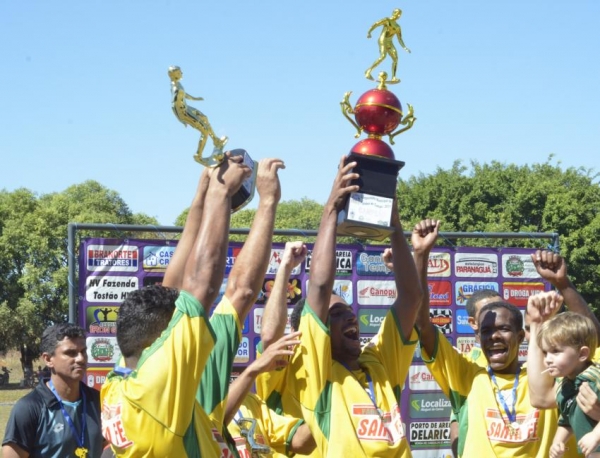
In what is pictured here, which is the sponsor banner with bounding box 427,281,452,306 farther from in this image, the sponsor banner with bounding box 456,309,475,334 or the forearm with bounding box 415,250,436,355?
the forearm with bounding box 415,250,436,355

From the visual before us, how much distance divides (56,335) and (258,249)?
2.87 m

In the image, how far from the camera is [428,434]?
8.64 m

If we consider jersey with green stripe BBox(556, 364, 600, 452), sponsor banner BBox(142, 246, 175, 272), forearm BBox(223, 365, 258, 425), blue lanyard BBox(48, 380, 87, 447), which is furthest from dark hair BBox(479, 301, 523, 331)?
sponsor banner BBox(142, 246, 175, 272)

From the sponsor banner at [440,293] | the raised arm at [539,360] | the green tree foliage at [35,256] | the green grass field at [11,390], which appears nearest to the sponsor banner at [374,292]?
the sponsor banner at [440,293]

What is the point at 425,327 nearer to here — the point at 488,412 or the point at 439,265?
the point at 488,412

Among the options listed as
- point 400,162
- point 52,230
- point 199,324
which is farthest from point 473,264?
point 52,230

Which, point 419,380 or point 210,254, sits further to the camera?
point 419,380

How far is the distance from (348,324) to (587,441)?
4.54 feet

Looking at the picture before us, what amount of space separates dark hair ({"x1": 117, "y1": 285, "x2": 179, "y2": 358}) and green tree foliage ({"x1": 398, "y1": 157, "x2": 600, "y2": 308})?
30.9 metres

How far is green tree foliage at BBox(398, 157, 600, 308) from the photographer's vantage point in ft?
110

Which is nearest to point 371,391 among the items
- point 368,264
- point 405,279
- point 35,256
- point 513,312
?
point 405,279

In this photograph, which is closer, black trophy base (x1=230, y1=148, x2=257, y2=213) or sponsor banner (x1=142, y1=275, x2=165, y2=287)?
black trophy base (x1=230, y1=148, x2=257, y2=213)

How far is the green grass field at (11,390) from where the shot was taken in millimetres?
23798

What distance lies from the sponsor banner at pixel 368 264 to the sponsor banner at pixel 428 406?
131 cm
